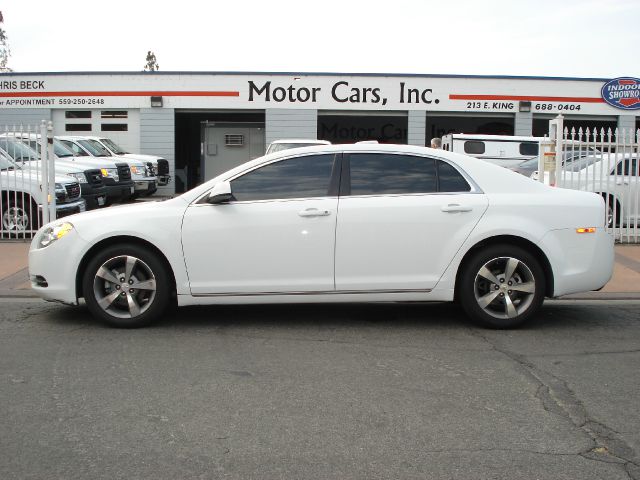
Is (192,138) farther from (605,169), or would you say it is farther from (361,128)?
(605,169)

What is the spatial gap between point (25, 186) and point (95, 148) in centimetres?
778

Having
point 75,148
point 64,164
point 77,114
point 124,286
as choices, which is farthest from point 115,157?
point 124,286

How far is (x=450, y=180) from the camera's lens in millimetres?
6492

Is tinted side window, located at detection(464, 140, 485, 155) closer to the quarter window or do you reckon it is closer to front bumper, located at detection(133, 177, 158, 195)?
the quarter window

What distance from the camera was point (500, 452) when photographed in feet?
12.4

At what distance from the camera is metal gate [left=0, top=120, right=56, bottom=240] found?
11.6 m

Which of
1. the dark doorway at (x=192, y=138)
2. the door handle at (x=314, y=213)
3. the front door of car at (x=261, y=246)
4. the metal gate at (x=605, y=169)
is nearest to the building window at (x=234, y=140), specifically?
the dark doorway at (x=192, y=138)

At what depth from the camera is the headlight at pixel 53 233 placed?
639 centimetres

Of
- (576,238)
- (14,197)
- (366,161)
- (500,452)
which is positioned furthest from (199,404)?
(14,197)

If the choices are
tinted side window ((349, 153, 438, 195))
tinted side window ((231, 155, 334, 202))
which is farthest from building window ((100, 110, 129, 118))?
tinted side window ((349, 153, 438, 195))

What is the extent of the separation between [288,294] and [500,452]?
9.43ft

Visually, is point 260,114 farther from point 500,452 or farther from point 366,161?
point 500,452

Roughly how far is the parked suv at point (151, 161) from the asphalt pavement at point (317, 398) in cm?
1407

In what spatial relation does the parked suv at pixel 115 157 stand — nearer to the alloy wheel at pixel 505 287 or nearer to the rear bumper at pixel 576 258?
the alloy wheel at pixel 505 287
